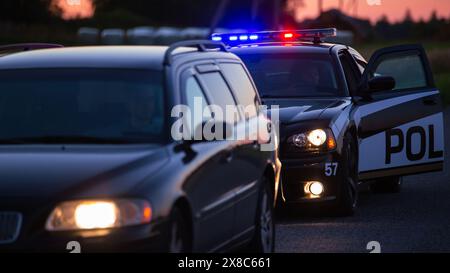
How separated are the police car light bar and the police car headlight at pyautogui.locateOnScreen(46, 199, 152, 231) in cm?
803

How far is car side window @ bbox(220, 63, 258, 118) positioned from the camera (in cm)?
981

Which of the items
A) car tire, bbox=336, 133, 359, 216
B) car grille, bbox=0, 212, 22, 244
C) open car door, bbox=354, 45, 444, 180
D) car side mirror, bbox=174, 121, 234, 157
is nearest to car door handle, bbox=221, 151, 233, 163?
car side mirror, bbox=174, 121, 234, 157

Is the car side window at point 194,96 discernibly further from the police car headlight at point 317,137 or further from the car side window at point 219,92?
the police car headlight at point 317,137

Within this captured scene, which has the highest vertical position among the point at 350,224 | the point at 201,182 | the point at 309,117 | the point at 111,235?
the point at 309,117

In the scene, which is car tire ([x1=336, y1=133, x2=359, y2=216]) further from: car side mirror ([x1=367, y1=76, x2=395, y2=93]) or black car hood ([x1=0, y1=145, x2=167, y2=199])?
black car hood ([x1=0, y1=145, x2=167, y2=199])

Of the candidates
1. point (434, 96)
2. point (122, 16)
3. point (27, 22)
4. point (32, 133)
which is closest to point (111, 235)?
point (32, 133)

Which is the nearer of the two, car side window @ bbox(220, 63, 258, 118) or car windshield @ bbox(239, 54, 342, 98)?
car side window @ bbox(220, 63, 258, 118)

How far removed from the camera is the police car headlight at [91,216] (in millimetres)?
6918

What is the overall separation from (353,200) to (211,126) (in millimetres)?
5058

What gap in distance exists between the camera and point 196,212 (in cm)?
769

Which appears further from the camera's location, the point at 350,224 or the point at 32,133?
the point at 350,224

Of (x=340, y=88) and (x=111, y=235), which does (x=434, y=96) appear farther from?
(x=111, y=235)

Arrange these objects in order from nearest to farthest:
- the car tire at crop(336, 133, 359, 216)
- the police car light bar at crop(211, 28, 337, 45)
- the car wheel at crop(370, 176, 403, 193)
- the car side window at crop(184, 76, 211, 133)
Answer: the car side window at crop(184, 76, 211, 133), the car tire at crop(336, 133, 359, 216), the police car light bar at crop(211, 28, 337, 45), the car wheel at crop(370, 176, 403, 193)

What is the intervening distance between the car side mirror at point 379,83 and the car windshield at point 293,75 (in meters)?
0.32
